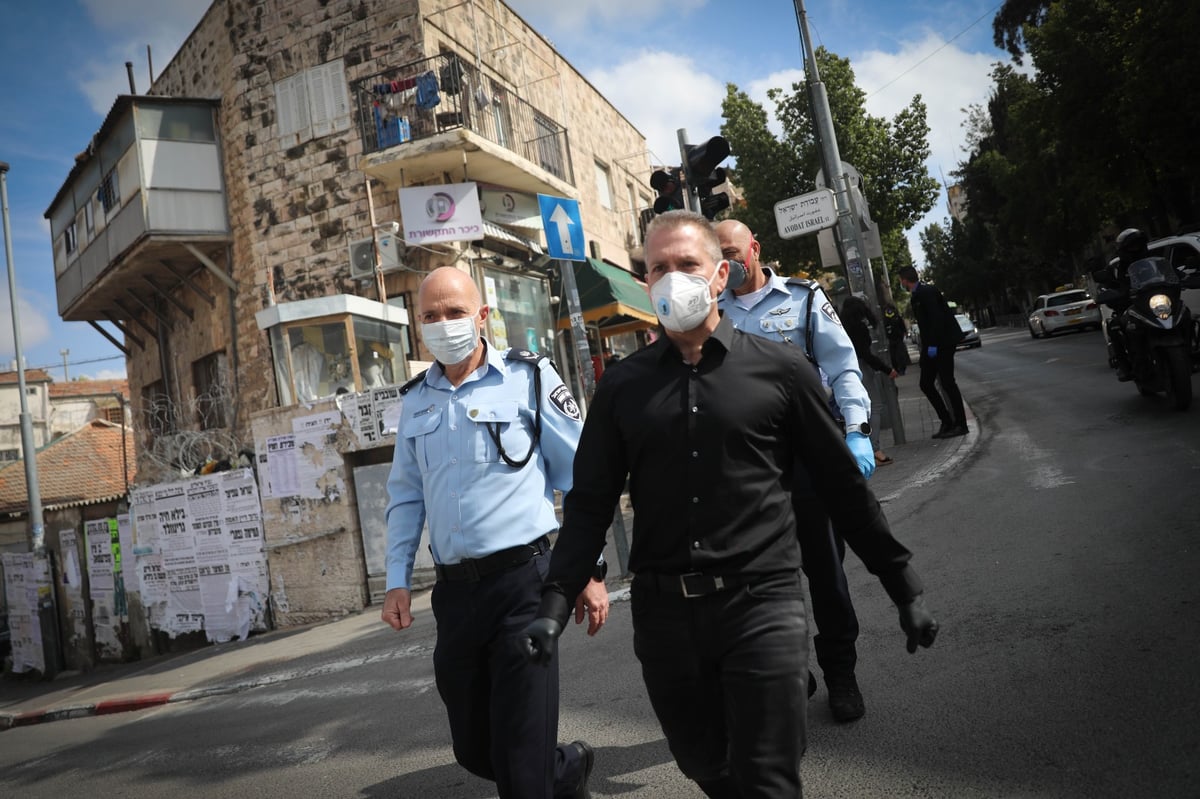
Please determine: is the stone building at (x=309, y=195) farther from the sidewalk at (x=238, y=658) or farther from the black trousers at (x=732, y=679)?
the black trousers at (x=732, y=679)

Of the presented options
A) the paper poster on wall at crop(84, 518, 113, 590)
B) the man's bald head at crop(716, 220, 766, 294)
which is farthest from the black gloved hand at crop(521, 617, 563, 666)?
the paper poster on wall at crop(84, 518, 113, 590)

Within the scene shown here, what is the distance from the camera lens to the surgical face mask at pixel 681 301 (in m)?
2.28

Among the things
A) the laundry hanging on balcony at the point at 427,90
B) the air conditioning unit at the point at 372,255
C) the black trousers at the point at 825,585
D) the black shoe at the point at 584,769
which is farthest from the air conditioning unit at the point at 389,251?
the black shoe at the point at 584,769

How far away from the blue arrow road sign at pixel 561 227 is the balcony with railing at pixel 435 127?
7474 millimetres

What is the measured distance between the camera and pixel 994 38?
121 ft

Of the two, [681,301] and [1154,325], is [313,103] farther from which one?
[681,301]

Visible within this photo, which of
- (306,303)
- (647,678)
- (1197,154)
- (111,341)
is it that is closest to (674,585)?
(647,678)

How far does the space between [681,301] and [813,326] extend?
1541 millimetres

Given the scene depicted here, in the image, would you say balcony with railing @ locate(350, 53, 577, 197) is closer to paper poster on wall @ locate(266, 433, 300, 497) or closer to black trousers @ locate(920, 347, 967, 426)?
paper poster on wall @ locate(266, 433, 300, 497)

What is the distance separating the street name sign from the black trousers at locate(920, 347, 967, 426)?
2.03m

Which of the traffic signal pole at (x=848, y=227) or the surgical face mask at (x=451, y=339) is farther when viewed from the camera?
the traffic signal pole at (x=848, y=227)

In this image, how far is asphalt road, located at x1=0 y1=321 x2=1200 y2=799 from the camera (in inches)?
113

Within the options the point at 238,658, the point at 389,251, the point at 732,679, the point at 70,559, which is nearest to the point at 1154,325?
the point at 732,679

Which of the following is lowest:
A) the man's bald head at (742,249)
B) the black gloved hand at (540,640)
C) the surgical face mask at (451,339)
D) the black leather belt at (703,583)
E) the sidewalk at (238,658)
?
the sidewalk at (238,658)
